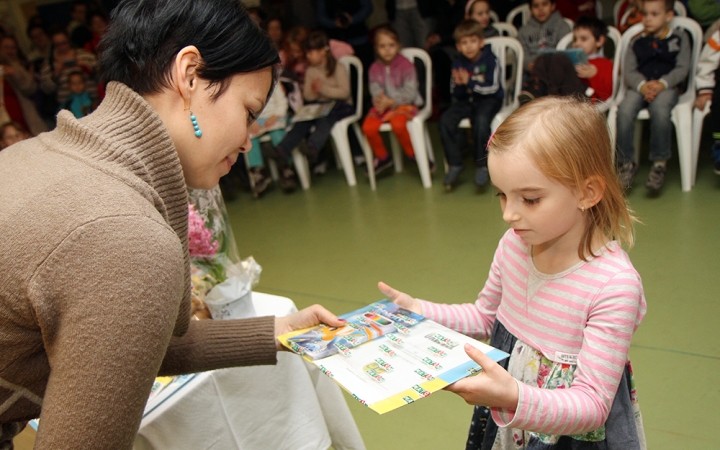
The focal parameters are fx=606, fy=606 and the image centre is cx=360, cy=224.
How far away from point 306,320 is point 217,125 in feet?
1.78

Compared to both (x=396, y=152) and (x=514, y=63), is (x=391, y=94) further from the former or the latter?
(x=514, y=63)

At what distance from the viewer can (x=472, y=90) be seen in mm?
4344

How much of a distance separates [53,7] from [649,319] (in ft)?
25.9

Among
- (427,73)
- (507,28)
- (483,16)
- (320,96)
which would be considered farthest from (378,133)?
(507,28)

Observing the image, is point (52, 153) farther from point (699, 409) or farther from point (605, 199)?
point (699, 409)

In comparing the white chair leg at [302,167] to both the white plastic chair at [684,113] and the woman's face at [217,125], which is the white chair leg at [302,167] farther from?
the woman's face at [217,125]

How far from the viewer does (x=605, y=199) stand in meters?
1.12

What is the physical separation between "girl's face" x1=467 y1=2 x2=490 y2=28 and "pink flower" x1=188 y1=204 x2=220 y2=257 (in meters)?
3.94

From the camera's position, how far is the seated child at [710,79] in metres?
3.46

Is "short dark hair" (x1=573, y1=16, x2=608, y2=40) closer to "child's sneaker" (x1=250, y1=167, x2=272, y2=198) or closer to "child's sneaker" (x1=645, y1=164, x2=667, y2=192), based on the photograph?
"child's sneaker" (x1=645, y1=164, x2=667, y2=192)

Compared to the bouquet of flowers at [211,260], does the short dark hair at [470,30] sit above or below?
above

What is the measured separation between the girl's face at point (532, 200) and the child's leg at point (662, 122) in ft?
9.60

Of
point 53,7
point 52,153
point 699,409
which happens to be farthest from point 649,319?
point 53,7

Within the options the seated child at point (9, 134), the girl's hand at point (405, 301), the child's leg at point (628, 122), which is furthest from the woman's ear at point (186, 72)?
the seated child at point (9, 134)
